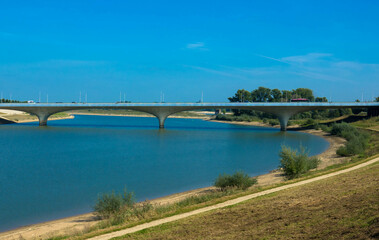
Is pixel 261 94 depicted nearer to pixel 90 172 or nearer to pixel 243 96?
pixel 243 96

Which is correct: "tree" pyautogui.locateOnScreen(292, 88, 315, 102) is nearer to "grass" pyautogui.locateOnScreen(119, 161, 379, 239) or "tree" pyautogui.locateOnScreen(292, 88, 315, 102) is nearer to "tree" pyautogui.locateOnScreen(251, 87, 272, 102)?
"tree" pyautogui.locateOnScreen(251, 87, 272, 102)

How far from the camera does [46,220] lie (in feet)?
48.7

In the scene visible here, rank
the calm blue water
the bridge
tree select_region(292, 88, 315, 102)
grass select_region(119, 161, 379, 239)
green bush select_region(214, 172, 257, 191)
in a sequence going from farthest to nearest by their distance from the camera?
tree select_region(292, 88, 315, 102) < the bridge < green bush select_region(214, 172, 257, 191) < the calm blue water < grass select_region(119, 161, 379, 239)

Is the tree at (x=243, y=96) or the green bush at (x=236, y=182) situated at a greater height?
the tree at (x=243, y=96)

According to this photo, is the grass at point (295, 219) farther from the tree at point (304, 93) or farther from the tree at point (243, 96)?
the tree at point (304, 93)

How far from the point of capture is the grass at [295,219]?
7.84 m

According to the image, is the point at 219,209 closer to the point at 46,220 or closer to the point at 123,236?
the point at 123,236

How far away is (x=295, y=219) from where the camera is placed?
9.17 meters

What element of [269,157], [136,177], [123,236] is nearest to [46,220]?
[123,236]

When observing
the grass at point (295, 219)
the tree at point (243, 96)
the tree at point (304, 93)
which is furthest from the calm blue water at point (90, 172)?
the tree at point (304, 93)

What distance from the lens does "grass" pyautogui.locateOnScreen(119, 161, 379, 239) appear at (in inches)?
309

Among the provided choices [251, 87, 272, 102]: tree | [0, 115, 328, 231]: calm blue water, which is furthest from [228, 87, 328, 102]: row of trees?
[0, 115, 328, 231]: calm blue water

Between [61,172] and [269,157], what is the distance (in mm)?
19911

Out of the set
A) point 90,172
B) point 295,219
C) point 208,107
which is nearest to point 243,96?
point 208,107
